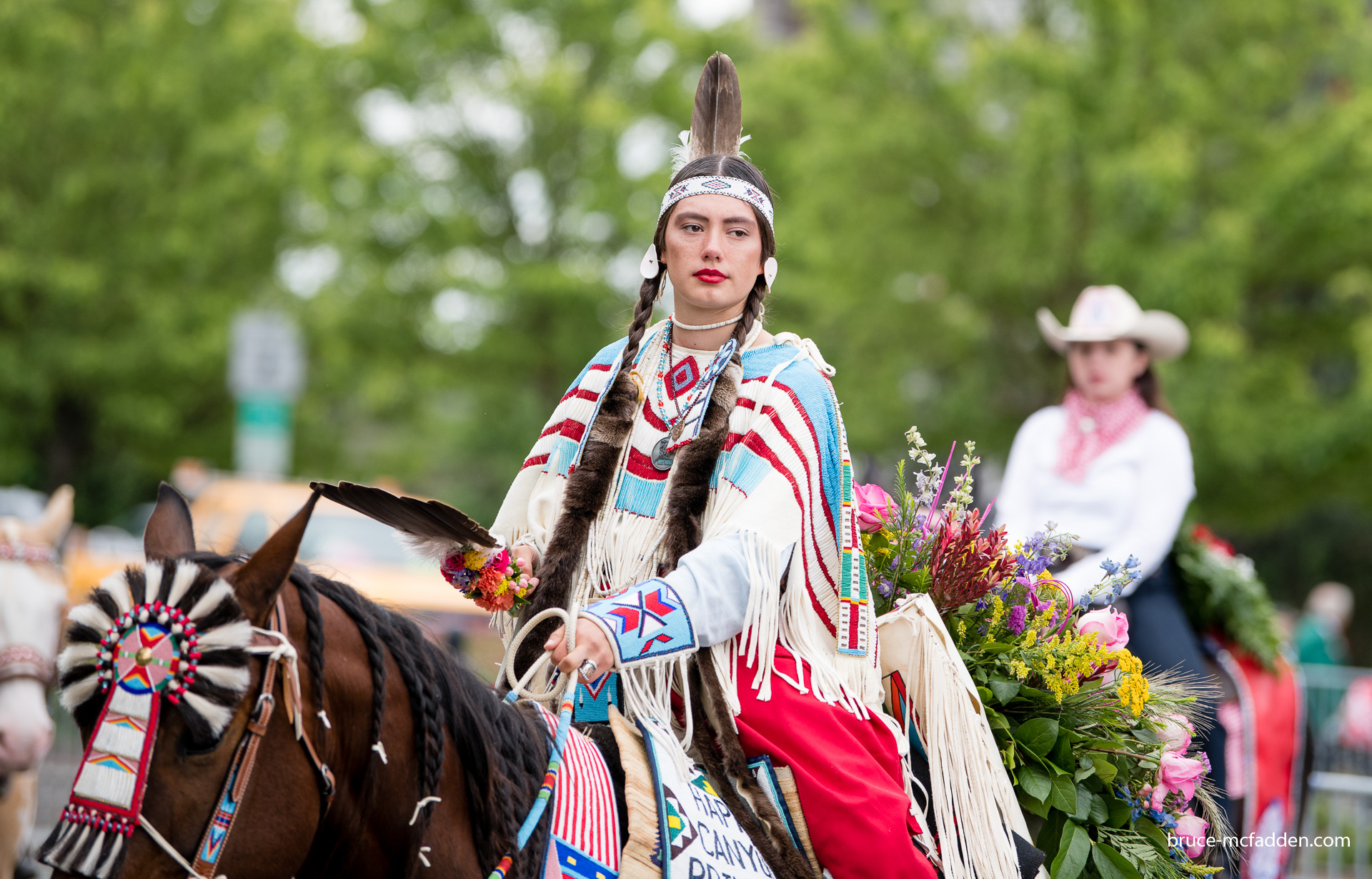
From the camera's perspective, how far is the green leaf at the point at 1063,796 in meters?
3.12

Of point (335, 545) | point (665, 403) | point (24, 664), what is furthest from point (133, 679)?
point (335, 545)

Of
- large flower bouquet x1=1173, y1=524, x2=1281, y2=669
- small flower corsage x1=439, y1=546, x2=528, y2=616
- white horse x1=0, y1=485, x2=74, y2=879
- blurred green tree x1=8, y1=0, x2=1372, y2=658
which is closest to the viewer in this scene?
small flower corsage x1=439, y1=546, x2=528, y2=616

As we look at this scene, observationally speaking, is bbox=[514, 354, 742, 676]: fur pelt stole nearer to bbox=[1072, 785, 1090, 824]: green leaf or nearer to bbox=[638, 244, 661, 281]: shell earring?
bbox=[638, 244, 661, 281]: shell earring

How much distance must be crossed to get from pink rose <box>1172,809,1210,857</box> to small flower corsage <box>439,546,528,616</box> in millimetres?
1786

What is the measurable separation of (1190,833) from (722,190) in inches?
76.7

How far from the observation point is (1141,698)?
Result: 128 inches

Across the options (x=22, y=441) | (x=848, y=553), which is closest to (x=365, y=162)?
(x=22, y=441)

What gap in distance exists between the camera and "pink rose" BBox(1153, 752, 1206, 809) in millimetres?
3262

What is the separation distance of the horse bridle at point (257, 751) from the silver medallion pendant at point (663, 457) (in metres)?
1.08

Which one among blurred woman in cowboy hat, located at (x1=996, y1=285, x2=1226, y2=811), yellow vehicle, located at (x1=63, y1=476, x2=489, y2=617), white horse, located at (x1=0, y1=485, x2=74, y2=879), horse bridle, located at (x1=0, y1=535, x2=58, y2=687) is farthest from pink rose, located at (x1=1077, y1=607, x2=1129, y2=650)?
yellow vehicle, located at (x1=63, y1=476, x2=489, y2=617)

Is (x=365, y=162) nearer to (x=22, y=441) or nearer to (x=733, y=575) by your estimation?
(x=22, y=441)

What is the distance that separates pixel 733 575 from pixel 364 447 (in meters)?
23.8

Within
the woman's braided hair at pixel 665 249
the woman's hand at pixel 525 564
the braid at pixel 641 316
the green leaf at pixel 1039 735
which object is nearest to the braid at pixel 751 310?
the woman's braided hair at pixel 665 249

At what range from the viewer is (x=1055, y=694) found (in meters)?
3.24
